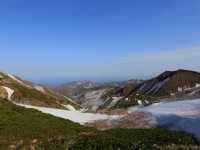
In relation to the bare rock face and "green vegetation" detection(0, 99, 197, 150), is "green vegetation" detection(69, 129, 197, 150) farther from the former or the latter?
the bare rock face

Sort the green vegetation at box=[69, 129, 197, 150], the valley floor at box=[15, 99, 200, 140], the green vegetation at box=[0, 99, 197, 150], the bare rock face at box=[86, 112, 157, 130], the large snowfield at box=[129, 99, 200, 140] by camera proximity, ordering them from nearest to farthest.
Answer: the green vegetation at box=[69, 129, 197, 150] → the green vegetation at box=[0, 99, 197, 150] → the large snowfield at box=[129, 99, 200, 140] → the valley floor at box=[15, 99, 200, 140] → the bare rock face at box=[86, 112, 157, 130]

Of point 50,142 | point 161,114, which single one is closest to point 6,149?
point 50,142

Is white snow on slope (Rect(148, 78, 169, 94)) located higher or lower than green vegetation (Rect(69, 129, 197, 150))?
higher

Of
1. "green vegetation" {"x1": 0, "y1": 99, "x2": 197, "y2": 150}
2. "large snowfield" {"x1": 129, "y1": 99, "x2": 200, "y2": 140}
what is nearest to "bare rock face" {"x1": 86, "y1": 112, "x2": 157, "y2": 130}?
"large snowfield" {"x1": 129, "y1": 99, "x2": 200, "y2": 140}

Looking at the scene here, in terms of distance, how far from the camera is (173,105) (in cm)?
5762

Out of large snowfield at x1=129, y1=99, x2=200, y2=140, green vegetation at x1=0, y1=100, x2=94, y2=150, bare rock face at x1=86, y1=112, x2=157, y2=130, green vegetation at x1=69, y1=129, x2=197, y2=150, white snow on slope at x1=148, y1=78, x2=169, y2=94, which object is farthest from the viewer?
white snow on slope at x1=148, y1=78, x2=169, y2=94

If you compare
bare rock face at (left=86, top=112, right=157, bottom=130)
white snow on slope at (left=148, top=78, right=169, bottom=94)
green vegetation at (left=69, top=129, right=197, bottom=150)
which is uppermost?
white snow on slope at (left=148, top=78, right=169, bottom=94)

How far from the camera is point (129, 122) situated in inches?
1762

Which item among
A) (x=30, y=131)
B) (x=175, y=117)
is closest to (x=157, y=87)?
(x=175, y=117)

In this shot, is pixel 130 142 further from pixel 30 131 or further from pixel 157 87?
pixel 157 87

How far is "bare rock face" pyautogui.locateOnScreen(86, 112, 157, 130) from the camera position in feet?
141

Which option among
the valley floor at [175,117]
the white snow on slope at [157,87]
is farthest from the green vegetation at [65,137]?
the white snow on slope at [157,87]

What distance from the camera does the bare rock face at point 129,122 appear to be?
43125 millimetres

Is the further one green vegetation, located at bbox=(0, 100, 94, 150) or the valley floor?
the valley floor
